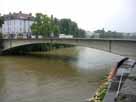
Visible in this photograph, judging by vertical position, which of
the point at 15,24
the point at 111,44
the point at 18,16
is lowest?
the point at 111,44

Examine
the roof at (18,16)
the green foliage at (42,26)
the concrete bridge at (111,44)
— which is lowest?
the concrete bridge at (111,44)

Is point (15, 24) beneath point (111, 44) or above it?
above

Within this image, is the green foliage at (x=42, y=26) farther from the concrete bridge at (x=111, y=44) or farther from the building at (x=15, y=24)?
the building at (x=15, y=24)

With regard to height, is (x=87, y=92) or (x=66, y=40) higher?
(x=66, y=40)

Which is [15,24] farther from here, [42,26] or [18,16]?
[42,26]

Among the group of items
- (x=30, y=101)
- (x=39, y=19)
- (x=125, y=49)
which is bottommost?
(x=30, y=101)

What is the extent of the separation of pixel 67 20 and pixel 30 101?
7942 cm

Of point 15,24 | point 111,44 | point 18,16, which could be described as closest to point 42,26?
point 111,44

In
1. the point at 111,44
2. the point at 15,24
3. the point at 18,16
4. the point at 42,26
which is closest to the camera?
the point at 111,44

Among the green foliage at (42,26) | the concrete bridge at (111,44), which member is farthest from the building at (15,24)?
the concrete bridge at (111,44)

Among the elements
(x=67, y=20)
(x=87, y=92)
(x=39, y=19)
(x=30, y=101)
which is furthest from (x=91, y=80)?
(x=67, y=20)

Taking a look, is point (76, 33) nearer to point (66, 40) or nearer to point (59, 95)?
point (66, 40)

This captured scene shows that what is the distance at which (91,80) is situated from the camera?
76.3ft

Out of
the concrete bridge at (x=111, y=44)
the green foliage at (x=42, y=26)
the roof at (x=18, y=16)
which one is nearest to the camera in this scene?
the concrete bridge at (x=111, y=44)
